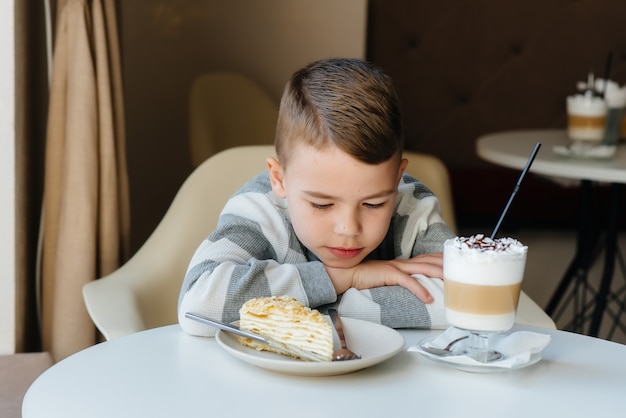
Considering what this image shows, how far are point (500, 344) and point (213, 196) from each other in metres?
0.86

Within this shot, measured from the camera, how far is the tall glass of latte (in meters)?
0.98

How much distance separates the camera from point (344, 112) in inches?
48.6

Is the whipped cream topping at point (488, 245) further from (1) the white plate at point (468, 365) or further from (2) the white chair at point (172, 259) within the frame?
(2) the white chair at point (172, 259)

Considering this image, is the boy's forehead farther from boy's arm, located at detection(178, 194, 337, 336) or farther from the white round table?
the white round table

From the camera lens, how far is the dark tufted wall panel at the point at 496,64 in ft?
12.8

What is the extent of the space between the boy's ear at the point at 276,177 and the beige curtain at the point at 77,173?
2.00 ft

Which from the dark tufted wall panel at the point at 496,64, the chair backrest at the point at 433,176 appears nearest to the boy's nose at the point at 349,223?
the chair backrest at the point at 433,176

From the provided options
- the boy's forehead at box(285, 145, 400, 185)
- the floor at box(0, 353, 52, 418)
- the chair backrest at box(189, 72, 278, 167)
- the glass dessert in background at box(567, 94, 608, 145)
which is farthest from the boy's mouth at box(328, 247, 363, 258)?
the chair backrest at box(189, 72, 278, 167)

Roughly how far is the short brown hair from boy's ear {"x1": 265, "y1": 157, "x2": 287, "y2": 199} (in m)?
0.02

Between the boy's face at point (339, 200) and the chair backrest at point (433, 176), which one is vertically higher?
the boy's face at point (339, 200)

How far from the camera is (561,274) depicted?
3701 mm

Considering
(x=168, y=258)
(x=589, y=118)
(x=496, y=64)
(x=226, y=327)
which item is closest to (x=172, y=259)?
(x=168, y=258)

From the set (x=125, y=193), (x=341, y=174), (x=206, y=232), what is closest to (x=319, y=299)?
(x=341, y=174)

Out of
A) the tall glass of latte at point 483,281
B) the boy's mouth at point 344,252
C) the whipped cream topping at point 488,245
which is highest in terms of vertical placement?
the whipped cream topping at point 488,245
